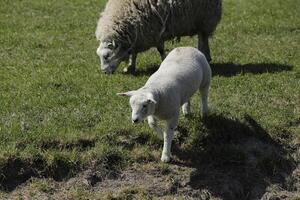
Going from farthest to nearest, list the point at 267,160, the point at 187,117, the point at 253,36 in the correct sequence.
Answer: the point at 253,36, the point at 187,117, the point at 267,160

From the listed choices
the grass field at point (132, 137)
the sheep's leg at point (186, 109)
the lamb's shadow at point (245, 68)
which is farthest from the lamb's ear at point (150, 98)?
the lamb's shadow at point (245, 68)

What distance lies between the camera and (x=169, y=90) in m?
7.30

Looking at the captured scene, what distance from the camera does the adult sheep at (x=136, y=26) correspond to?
1078 centimetres

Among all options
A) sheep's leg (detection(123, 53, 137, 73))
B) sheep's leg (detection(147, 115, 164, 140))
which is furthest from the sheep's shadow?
sheep's leg (detection(147, 115, 164, 140))

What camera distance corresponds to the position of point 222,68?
36.3ft

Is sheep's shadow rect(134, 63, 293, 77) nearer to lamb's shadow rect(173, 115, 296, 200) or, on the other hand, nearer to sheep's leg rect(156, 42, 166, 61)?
sheep's leg rect(156, 42, 166, 61)

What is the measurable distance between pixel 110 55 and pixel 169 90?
12.1 ft

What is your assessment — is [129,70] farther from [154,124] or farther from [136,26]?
[154,124]

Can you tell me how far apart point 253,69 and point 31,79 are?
3996 mm

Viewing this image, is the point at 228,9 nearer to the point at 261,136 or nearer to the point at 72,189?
the point at 261,136

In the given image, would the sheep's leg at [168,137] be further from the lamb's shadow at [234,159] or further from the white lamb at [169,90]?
the lamb's shadow at [234,159]

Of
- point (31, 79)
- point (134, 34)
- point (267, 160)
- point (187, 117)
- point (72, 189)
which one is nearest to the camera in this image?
point (72, 189)

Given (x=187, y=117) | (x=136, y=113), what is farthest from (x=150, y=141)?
(x=136, y=113)

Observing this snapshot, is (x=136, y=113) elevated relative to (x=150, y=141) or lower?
elevated
